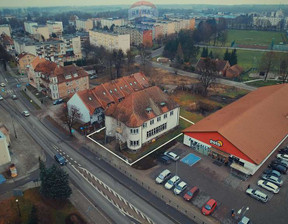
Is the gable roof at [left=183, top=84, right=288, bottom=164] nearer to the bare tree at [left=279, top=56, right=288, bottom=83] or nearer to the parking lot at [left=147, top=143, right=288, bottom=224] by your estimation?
the parking lot at [left=147, top=143, right=288, bottom=224]

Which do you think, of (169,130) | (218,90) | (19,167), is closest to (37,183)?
(19,167)

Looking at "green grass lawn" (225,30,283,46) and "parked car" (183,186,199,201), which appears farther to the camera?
"green grass lawn" (225,30,283,46)

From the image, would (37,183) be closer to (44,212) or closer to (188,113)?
(44,212)

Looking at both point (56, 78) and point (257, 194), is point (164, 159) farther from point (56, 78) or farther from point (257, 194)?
point (56, 78)

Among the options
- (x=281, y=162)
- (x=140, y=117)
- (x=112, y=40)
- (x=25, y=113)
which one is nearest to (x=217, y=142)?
(x=281, y=162)

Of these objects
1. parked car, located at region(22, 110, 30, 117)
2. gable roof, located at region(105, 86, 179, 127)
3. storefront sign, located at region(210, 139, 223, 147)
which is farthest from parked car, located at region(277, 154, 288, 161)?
parked car, located at region(22, 110, 30, 117)

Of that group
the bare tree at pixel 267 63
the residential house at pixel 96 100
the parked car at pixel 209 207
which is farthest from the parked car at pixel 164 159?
the bare tree at pixel 267 63
